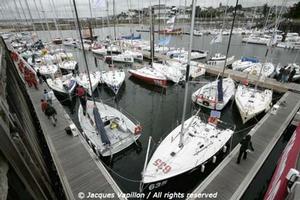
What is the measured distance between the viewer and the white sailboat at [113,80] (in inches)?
655

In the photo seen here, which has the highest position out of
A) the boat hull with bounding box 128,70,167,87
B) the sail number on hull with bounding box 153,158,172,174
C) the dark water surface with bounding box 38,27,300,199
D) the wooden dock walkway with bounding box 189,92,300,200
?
the sail number on hull with bounding box 153,158,172,174

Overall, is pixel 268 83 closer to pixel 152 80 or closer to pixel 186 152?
pixel 152 80

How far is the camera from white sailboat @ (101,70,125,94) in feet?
54.6

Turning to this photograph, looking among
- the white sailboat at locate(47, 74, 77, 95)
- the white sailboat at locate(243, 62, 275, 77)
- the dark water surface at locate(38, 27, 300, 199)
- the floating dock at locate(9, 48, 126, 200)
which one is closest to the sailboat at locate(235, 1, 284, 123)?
the dark water surface at locate(38, 27, 300, 199)

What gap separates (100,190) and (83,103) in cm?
711

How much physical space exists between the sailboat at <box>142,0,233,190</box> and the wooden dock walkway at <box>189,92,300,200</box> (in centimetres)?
79

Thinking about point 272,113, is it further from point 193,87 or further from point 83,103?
point 83,103

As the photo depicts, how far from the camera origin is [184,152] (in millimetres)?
8031

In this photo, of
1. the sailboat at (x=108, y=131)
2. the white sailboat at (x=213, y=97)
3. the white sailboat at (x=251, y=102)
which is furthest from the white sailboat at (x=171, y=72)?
the sailboat at (x=108, y=131)

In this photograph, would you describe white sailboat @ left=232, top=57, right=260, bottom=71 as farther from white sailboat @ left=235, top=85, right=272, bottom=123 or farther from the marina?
white sailboat @ left=235, top=85, right=272, bottom=123

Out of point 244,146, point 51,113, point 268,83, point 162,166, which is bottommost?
point 268,83

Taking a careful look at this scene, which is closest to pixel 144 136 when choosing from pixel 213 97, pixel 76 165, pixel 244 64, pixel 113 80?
pixel 76 165

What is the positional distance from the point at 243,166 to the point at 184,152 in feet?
8.56

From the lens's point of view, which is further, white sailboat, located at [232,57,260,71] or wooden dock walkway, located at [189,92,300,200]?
white sailboat, located at [232,57,260,71]
